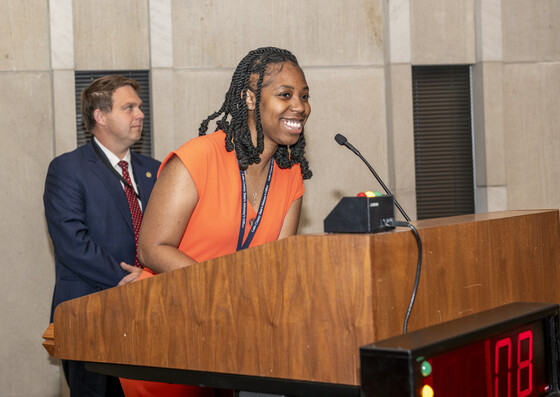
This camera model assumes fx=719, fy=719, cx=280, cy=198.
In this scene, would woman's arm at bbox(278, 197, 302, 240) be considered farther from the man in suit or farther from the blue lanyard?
the man in suit

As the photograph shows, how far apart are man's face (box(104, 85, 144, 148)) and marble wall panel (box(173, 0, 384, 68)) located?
33.9 inches

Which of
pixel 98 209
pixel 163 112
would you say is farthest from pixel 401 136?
pixel 98 209

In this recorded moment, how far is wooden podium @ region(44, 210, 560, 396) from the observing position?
1.33 metres

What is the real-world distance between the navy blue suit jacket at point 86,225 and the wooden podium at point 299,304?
1792 mm

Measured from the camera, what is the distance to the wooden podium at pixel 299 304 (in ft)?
4.38

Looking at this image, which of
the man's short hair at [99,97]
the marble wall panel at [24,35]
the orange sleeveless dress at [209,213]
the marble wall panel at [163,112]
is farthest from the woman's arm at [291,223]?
the marble wall panel at [24,35]

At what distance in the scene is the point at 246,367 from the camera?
1.48 meters

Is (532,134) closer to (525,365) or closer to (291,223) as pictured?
(291,223)

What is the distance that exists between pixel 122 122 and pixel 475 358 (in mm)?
2945

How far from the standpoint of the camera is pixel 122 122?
3.89m

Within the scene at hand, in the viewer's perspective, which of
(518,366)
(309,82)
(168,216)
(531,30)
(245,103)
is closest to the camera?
(518,366)

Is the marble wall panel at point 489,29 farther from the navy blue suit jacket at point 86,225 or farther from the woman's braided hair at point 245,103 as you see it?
the woman's braided hair at point 245,103

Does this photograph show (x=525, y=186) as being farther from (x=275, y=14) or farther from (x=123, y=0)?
(x=123, y=0)

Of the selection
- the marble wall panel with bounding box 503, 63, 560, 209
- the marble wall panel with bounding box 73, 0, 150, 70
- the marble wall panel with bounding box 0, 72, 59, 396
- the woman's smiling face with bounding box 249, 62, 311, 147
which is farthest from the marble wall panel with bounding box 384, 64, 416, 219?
the woman's smiling face with bounding box 249, 62, 311, 147
